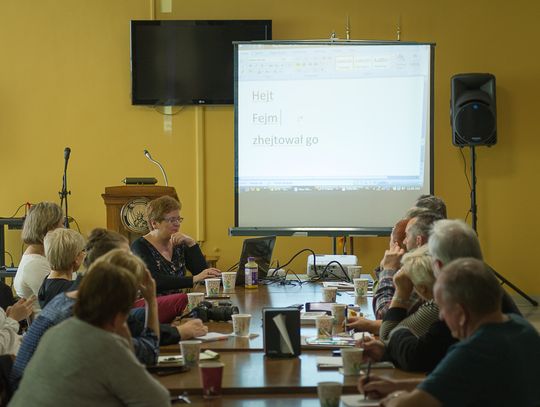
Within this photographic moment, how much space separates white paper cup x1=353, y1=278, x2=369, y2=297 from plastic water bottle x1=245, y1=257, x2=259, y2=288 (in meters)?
0.72

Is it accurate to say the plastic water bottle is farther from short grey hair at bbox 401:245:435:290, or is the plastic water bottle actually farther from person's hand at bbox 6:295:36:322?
short grey hair at bbox 401:245:435:290

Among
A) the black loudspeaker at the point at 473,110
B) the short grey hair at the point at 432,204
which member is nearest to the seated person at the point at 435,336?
the short grey hair at the point at 432,204

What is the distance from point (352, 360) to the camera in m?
2.79

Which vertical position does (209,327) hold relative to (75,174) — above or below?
below

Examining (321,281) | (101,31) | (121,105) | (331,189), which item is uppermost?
(101,31)

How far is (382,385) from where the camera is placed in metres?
2.52

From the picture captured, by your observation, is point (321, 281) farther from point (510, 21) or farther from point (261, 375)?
point (510, 21)

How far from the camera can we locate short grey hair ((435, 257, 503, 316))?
2.29 metres

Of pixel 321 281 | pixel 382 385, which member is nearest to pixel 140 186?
pixel 321 281

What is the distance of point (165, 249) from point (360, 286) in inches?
53.8

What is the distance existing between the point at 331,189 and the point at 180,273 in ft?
6.21

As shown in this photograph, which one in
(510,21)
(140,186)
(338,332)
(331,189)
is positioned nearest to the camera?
(338,332)

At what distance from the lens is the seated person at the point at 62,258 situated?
3.89 m

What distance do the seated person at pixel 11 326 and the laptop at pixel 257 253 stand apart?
146cm
